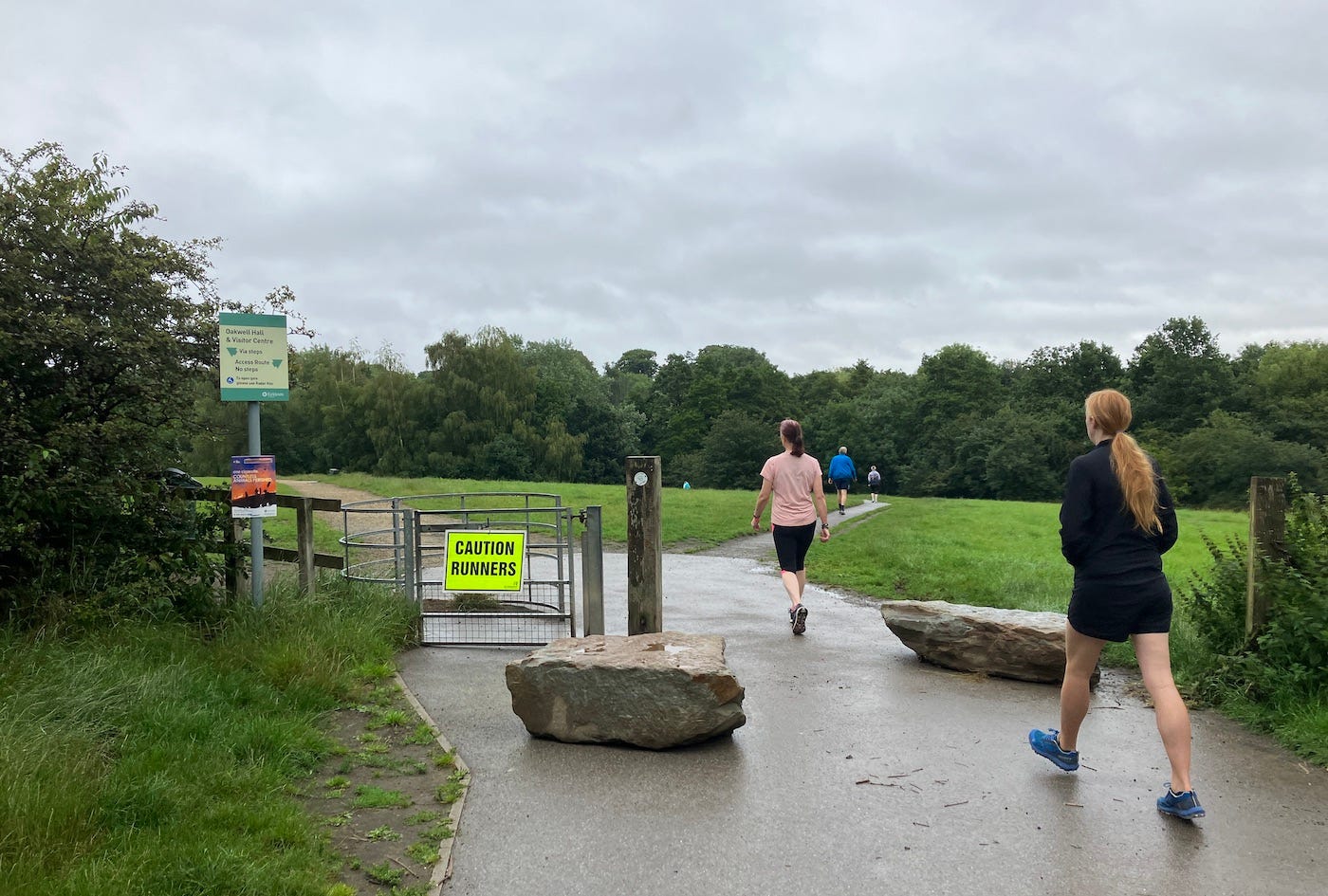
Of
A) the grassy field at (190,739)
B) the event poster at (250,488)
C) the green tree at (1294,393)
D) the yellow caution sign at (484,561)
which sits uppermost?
the green tree at (1294,393)

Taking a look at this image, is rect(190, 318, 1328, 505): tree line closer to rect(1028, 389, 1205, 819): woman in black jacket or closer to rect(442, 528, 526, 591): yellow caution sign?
rect(442, 528, 526, 591): yellow caution sign

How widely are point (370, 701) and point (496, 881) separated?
Result: 293cm

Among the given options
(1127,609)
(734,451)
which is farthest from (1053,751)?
(734,451)

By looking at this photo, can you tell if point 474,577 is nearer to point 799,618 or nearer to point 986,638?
point 799,618

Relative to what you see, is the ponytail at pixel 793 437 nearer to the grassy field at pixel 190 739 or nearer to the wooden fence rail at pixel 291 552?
the grassy field at pixel 190 739

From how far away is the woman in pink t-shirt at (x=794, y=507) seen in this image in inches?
356

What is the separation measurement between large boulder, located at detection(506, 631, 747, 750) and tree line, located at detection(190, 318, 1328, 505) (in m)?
61.1

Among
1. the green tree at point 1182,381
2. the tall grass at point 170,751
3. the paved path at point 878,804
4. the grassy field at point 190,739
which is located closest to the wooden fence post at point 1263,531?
the grassy field at point 190,739

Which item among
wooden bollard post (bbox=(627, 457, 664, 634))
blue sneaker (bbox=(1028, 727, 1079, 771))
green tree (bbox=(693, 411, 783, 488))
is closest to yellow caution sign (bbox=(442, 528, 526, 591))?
wooden bollard post (bbox=(627, 457, 664, 634))

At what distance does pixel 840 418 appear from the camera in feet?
294

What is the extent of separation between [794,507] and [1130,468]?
14.6 feet

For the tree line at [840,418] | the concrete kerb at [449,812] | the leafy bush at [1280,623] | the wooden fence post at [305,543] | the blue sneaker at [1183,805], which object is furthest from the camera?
the tree line at [840,418]

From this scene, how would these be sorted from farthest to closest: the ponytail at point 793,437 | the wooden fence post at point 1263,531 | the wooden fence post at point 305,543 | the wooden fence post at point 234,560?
the ponytail at point 793,437, the wooden fence post at point 305,543, the wooden fence post at point 234,560, the wooden fence post at point 1263,531

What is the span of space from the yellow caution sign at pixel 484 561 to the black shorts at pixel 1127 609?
189 inches
